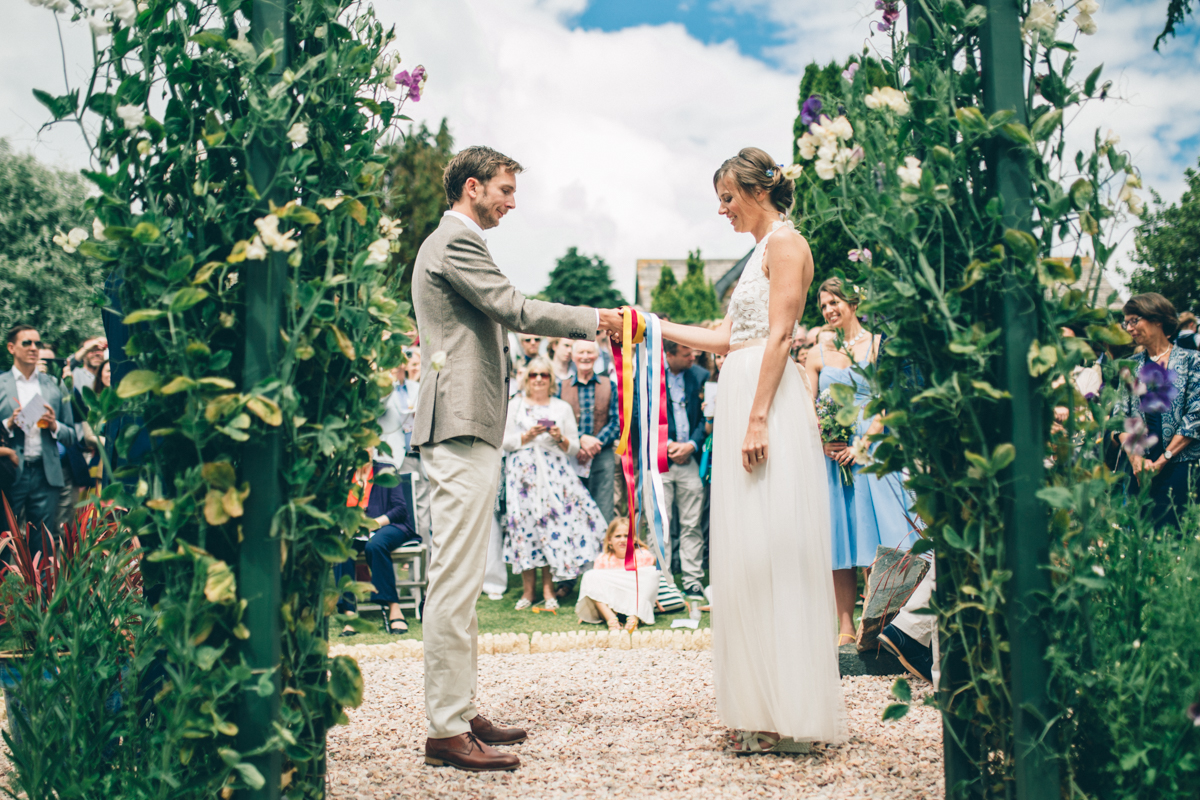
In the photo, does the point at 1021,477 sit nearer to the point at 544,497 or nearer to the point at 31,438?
the point at 544,497

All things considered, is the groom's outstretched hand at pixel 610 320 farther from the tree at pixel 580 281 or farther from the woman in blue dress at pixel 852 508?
the tree at pixel 580 281

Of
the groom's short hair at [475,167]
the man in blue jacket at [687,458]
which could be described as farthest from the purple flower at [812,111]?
the man in blue jacket at [687,458]

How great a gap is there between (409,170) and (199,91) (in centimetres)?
2836

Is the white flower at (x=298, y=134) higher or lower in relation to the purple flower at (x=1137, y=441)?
higher

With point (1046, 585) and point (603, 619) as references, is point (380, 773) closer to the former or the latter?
point (1046, 585)

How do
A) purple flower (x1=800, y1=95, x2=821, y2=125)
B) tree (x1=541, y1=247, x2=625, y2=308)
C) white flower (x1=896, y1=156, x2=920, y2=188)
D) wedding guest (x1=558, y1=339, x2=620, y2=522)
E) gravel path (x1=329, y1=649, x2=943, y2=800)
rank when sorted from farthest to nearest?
tree (x1=541, y1=247, x2=625, y2=308) < wedding guest (x1=558, y1=339, x2=620, y2=522) < gravel path (x1=329, y1=649, x2=943, y2=800) < purple flower (x1=800, y1=95, x2=821, y2=125) < white flower (x1=896, y1=156, x2=920, y2=188)

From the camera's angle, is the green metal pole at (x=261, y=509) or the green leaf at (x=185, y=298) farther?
the green metal pole at (x=261, y=509)

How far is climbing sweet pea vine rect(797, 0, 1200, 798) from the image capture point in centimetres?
214

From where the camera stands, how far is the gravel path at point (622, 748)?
297cm

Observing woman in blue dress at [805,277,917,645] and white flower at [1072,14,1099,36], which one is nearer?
white flower at [1072,14,1099,36]

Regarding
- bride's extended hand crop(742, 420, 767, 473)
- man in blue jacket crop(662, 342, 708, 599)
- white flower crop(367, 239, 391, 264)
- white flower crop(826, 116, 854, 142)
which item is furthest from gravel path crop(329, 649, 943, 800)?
man in blue jacket crop(662, 342, 708, 599)

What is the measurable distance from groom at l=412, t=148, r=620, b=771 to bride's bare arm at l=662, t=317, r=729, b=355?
0.53m

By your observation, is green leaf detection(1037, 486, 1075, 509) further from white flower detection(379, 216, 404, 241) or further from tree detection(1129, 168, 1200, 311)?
tree detection(1129, 168, 1200, 311)

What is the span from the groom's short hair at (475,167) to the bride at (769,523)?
100 centimetres
